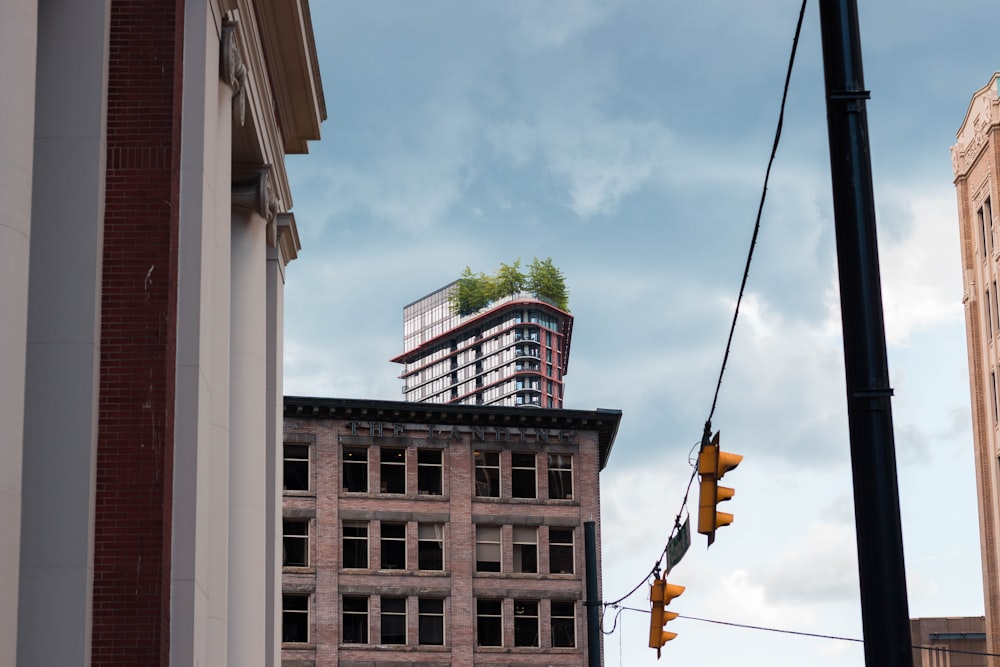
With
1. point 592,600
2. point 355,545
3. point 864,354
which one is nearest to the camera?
point 864,354

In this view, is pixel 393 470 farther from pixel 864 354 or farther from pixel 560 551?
pixel 864 354

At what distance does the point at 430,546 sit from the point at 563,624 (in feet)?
24.9

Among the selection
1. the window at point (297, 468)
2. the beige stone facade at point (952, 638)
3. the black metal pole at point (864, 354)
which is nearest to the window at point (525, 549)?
the window at point (297, 468)

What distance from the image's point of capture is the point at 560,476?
7350 centimetres

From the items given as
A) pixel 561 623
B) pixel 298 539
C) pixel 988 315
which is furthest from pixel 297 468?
pixel 988 315

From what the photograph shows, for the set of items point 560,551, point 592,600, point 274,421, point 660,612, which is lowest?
point 660,612

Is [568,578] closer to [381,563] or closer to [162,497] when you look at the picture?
[381,563]

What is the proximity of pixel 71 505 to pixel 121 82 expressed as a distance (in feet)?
15.5

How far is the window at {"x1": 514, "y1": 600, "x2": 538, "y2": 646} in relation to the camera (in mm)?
70312

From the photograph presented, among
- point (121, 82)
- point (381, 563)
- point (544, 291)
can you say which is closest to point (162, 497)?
point (121, 82)

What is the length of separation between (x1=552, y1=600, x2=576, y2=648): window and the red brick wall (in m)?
57.6

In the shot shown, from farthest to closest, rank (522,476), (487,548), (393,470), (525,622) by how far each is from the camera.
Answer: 1. (522,476)
2. (393,470)
3. (487,548)
4. (525,622)

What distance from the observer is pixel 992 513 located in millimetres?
73875

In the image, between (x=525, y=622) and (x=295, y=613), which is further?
(x=525, y=622)
